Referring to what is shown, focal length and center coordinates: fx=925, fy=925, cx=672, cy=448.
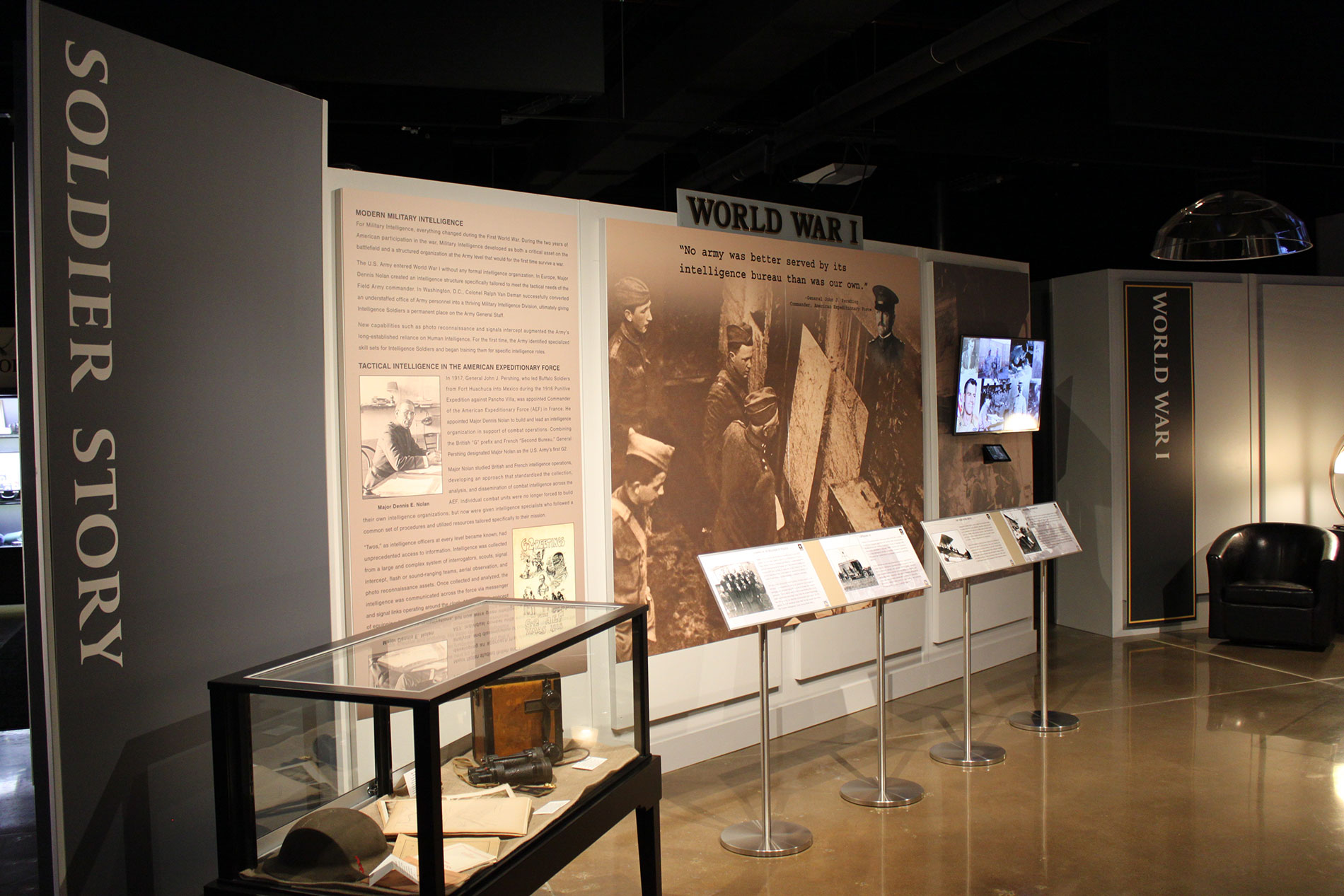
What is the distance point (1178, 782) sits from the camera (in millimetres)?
4379

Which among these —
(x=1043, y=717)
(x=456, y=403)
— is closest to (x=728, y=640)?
(x=1043, y=717)

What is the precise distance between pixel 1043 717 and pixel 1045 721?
31mm

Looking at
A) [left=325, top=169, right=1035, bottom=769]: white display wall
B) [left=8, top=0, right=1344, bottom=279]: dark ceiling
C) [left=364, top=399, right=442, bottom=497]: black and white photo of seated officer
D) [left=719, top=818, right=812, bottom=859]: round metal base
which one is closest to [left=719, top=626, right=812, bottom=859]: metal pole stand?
[left=719, top=818, right=812, bottom=859]: round metal base

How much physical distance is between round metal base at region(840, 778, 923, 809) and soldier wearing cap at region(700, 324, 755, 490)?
1.63 meters

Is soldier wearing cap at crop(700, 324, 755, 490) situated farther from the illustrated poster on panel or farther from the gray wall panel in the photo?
the gray wall panel

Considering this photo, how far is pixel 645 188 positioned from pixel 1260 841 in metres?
8.36

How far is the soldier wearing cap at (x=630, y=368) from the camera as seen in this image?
4.50 metres

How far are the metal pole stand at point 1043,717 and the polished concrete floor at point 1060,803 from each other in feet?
0.25

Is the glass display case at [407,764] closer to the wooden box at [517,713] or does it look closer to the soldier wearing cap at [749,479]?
the wooden box at [517,713]

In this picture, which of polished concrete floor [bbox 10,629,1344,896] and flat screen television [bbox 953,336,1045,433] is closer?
polished concrete floor [bbox 10,629,1344,896]

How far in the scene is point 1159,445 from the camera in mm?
7340

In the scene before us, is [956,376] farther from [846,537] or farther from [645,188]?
[645,188]

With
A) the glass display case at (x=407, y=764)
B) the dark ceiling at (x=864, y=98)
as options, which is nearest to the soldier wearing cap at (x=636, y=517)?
the glass display case at (x=407, y=764)

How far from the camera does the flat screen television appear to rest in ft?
20.7
